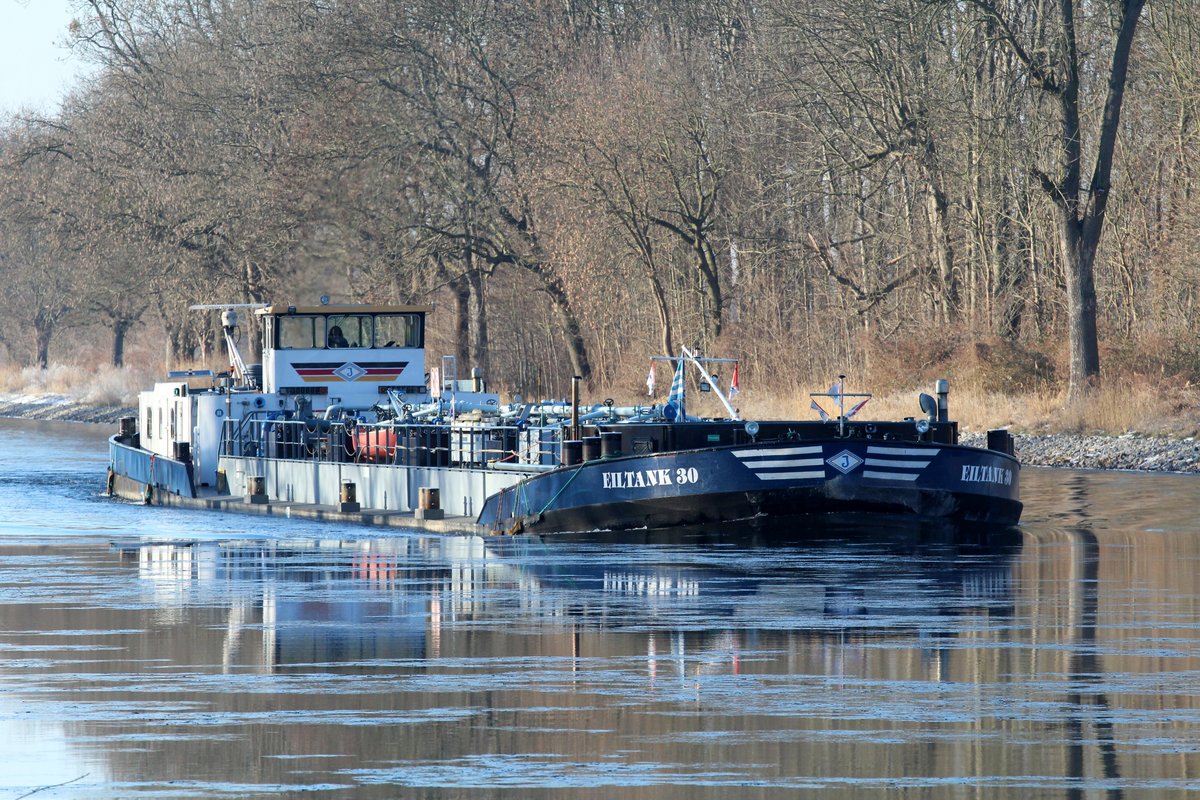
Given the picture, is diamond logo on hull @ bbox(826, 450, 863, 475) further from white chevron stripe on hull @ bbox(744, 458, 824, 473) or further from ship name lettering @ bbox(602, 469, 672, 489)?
ship name lettering @ bbox(602, 469, 672, 489)

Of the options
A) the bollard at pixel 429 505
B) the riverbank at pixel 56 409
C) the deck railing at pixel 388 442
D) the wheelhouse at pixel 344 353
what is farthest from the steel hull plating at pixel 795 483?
the riverbank at pixel 56 409

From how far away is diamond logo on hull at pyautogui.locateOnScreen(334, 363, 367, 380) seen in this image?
38.0 meters

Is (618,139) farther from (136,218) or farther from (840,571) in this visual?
(840,571)

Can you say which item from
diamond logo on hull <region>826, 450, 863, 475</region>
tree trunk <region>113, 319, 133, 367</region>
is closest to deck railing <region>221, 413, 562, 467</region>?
diamond logo on hull <region>826, 450, 863, 475</region>

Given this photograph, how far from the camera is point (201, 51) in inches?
2608

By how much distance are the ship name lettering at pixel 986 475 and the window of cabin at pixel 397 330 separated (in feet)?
49.8

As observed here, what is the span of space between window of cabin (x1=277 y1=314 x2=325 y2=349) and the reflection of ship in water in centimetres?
1063

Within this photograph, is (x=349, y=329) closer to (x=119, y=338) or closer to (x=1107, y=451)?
(x=1107, y=451)

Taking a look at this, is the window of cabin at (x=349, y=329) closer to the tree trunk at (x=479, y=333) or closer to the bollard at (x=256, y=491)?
the bollard at (x=256, y=491)

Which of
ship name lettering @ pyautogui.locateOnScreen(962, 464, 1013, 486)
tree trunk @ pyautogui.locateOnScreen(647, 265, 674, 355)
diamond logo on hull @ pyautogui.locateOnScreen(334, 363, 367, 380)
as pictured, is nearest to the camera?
ship name lettering @ pyautogui.locateOnScreen(962, 464, 1013, 486)

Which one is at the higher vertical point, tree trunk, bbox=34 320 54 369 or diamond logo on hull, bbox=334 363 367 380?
tree trunk, bbox=34 320 54 369

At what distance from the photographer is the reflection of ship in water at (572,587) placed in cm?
1566

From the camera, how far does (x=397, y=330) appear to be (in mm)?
37844

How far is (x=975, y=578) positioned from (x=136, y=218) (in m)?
45.6
